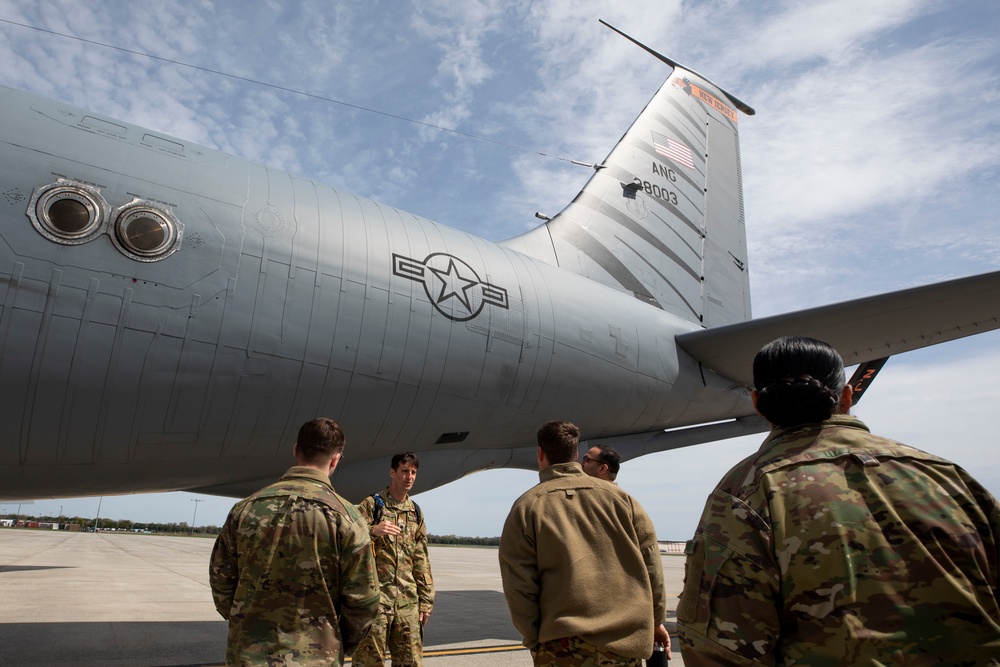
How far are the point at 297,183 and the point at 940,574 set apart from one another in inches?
230

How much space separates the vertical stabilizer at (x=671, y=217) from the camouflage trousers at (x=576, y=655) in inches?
233

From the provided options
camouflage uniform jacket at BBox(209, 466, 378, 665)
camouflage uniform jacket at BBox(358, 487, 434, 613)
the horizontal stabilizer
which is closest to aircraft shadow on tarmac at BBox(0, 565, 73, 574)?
camouflage uniform jacket at BBox(358, 487, 434, 613)

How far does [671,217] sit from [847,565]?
9596 mm

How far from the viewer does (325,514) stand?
287 cm

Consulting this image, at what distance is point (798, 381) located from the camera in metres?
1.66

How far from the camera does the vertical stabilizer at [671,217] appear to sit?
9023mm

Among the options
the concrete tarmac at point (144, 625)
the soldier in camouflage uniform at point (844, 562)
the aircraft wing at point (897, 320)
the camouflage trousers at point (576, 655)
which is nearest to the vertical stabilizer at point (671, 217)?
the aircraft wing at point (897, 320)

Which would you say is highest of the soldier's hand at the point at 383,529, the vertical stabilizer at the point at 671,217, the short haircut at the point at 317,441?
the vertical stabilizer at the point at 671,217

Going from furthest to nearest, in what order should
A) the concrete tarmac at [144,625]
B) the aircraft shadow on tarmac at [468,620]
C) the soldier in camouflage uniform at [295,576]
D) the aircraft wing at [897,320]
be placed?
the aircraft shadow on tarmac at [468,620] < the aircraft wing at [897,320] < the concrete tarmac at [144,625] < the soldier in camouflage uniform at [295,576]

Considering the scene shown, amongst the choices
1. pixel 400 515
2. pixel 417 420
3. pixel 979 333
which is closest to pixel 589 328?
pixel 417 420

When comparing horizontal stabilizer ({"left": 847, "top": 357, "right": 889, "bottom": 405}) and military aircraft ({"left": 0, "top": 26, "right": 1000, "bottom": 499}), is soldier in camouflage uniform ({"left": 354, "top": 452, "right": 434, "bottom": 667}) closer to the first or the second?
military aircraft ({"left": 0, "top": 26, "right": 1000, "bottom": 499})

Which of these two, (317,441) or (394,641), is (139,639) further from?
(317,441)

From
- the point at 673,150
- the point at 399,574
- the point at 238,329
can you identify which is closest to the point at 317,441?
the point at 399,574

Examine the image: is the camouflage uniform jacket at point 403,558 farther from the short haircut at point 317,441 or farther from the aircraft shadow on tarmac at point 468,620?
the aircraft shadow on tarmac at point 468,620
